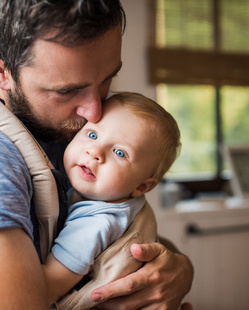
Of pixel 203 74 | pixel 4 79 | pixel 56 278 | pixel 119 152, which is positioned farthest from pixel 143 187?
pixel 203 74

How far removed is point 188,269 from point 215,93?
2571mm

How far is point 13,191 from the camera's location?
84cm

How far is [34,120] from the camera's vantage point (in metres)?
1.15

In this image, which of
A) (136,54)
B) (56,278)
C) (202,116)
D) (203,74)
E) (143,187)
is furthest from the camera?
(202,116)

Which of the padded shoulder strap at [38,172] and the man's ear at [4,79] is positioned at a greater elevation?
the man's ear at [4,79]

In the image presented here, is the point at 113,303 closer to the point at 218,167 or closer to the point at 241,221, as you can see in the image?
the point at 241,221

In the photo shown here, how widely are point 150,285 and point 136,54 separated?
7.53 ft

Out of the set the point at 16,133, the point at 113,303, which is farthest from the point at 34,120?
the point at 113,303

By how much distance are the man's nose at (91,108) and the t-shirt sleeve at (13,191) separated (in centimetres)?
24

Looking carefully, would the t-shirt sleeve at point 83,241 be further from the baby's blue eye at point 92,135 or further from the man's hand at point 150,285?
the baby's blue eye at point 92,135

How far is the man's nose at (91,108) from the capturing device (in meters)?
1.09

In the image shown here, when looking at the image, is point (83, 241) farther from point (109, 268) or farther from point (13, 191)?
point (13, 191)

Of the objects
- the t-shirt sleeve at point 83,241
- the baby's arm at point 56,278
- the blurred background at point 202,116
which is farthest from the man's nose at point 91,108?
the blurred background at point 202,116

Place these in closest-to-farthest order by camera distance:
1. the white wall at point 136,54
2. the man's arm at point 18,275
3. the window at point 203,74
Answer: the man's arm at point 18,275 → the white wall at point 136,54 → the window at point 203,74
